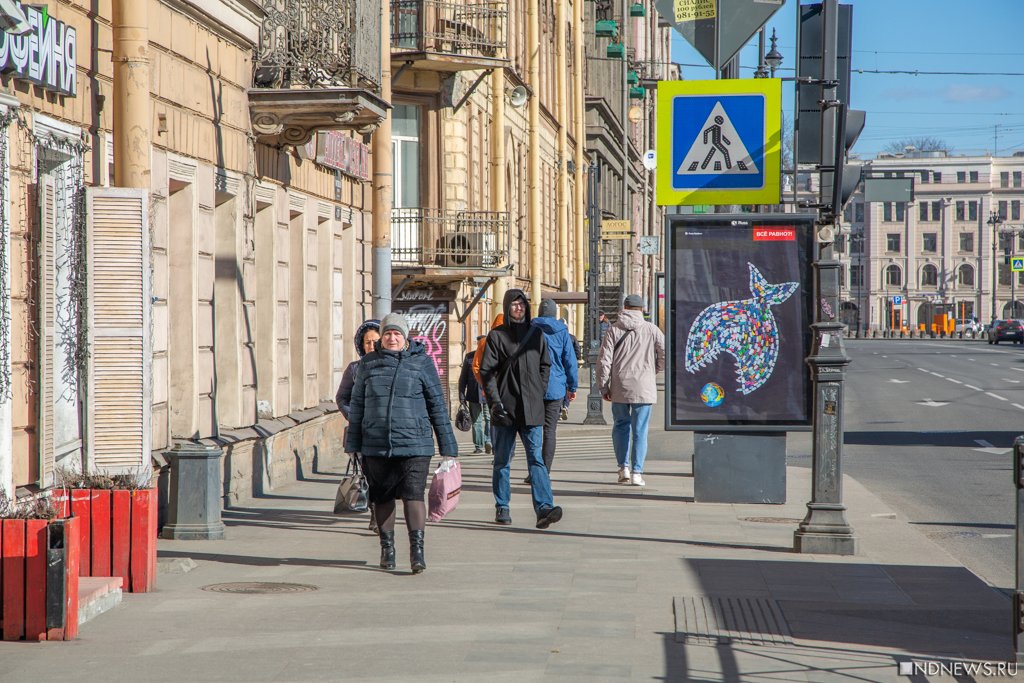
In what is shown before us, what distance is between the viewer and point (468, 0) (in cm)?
2689

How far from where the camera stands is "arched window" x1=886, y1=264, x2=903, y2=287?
148375mm

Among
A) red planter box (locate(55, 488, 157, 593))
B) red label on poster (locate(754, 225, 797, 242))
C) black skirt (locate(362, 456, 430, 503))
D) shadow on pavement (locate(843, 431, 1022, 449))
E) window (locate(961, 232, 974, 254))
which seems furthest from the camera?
window (locate(961, 232, 974, 254))

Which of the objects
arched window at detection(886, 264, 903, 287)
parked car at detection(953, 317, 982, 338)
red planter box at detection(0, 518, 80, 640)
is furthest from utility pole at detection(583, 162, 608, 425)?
arched window at detection(886, 264, 903, 287)

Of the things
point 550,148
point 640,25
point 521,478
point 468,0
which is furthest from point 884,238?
point 521,478

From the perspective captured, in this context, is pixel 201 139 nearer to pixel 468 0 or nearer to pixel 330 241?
pixel 330 241

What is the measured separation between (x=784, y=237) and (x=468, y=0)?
14.6 m

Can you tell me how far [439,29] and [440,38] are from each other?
85 centimetres

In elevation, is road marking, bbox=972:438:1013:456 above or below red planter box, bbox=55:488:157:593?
below

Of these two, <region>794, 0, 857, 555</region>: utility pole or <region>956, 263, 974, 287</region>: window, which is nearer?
<region>794, 0, 857, 555</region>: utility pole

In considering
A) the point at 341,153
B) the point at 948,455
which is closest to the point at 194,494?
the point at 341,153

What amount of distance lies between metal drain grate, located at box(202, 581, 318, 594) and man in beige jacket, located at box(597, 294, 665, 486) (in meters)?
6.37

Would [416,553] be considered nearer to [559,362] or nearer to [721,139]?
[559,362]

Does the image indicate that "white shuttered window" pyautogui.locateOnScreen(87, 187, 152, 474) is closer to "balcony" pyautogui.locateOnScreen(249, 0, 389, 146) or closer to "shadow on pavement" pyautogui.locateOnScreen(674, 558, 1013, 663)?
"shadow on pavement" pyautogui.locateOnScreen(674, 558, 1013, 663)

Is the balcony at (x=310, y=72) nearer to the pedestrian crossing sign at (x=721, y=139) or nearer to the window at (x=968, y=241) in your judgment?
the pedestrian crossing sign at (x=721, y=139)
